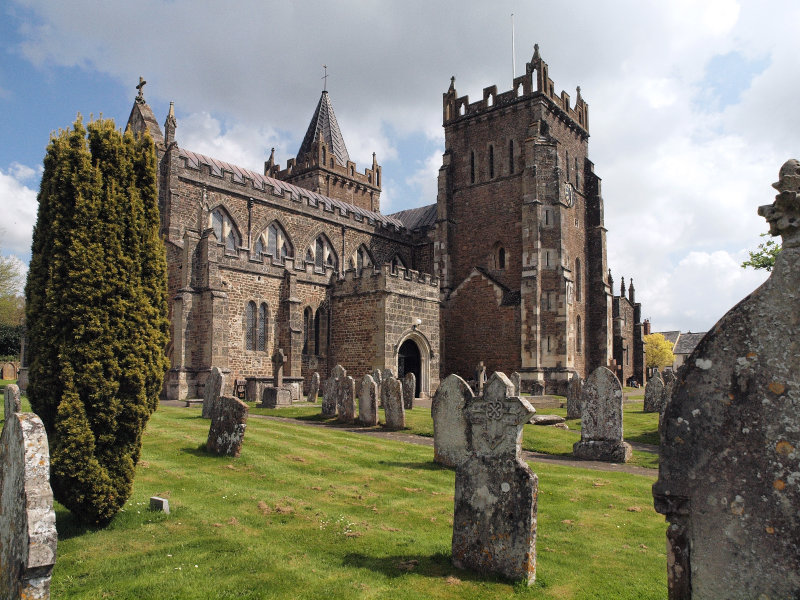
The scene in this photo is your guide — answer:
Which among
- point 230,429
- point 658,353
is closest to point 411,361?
point 230,429

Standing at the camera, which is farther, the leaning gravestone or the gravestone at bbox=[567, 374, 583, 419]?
the gravestone at bbox=[567, 374, 583, 419]

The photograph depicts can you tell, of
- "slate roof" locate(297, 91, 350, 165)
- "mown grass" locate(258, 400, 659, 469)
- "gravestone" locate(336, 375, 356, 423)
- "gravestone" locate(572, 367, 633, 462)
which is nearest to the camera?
"gravestone" locate(572, 367, 633, 462)

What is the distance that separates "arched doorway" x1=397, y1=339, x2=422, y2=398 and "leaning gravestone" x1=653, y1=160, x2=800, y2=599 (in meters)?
23.2

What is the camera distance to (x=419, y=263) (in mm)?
36281

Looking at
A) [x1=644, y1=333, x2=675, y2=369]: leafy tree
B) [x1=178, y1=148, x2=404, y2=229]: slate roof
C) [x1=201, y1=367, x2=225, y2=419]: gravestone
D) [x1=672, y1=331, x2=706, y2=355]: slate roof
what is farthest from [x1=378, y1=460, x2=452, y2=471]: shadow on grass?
[x1=672, y1=331, x2=706, y2=355]: slate roof

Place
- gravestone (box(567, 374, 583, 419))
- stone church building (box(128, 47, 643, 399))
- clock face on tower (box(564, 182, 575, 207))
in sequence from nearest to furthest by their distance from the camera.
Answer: gravestone (box(567, 374, 583, 419)) < stone church building (box(128, 47, 643, 399)) < clock face on tower (box(564, 182, 575, 207))

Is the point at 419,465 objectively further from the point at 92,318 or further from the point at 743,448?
the point at 743,448

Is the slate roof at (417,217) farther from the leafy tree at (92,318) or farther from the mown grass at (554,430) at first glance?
the leafy tree at (92,318)

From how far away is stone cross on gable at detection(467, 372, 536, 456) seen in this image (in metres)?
5.27

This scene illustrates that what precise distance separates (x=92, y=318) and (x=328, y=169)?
36.6 metres

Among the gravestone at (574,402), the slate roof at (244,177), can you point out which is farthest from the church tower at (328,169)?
the gravestone at (574,402)

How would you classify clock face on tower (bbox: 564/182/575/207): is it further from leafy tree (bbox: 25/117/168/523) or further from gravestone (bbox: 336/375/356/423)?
leafy tree (bbox: 25/117/168/523)

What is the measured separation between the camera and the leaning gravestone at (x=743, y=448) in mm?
2953

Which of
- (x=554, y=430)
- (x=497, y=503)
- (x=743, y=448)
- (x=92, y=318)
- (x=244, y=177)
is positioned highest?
(x=244, y=177)
